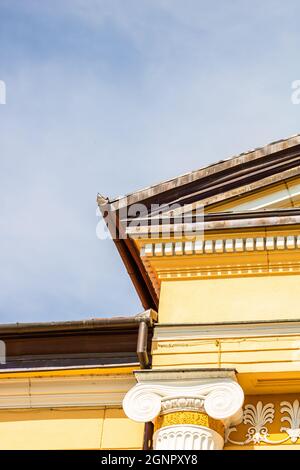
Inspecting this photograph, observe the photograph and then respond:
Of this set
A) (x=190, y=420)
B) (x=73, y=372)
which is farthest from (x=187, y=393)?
(x=73, y=372)

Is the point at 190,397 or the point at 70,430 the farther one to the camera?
the point at 70,430

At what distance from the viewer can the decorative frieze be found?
11.0 metres

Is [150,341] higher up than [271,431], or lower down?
higher up

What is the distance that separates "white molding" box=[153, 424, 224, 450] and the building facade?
1 cm

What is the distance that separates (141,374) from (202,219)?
1835 mm

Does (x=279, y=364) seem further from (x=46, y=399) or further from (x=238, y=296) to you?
(x=46, y=399)

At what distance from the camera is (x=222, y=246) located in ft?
36.3

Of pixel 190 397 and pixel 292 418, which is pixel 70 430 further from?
pixel 292 418

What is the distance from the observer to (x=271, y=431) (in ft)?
33.5

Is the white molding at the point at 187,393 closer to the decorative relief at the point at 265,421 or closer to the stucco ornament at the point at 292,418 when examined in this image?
the decorative relief at the point at 265,421

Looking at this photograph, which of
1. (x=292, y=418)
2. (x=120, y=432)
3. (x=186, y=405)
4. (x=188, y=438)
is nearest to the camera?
(x=188, y=438)

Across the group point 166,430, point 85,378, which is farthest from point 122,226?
point 166,430

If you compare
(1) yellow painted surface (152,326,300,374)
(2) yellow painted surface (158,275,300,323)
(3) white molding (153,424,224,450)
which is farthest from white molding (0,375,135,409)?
(3) white molding (153,424,224,450)

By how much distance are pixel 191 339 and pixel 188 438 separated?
111 centimetres
